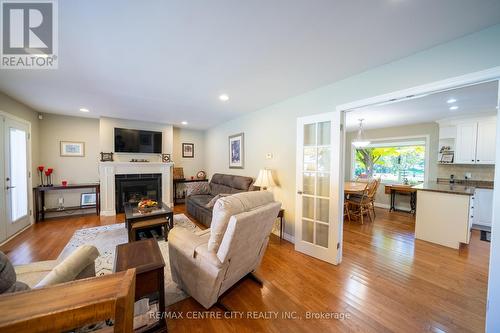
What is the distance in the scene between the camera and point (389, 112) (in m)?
3.85

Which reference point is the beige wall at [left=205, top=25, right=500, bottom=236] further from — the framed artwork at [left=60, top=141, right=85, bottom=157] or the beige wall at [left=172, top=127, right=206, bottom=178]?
the framed artwork at [left=60, top=141, right=85, bottom=157]

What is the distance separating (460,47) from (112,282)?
2895 mm

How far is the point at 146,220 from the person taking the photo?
120 inches

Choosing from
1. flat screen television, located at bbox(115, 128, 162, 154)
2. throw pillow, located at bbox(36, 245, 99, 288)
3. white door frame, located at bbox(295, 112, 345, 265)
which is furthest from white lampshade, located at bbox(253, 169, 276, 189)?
flat screen television, located at bbox(115, 128, 162, 154)

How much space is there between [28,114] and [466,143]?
945 cm

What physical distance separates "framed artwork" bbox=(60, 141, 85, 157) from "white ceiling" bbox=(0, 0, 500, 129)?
1867mm

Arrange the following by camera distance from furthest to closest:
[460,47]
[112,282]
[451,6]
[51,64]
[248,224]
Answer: [51,64]
[460,47]
[248,224]
[451,6]
[112,282]

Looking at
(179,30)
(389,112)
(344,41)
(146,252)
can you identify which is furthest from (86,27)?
(389,112)

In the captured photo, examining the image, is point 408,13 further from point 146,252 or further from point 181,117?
point 181,117

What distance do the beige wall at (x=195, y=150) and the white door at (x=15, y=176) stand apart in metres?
3.11

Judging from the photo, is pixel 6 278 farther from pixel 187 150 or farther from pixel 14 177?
Answer: pixel 187 150

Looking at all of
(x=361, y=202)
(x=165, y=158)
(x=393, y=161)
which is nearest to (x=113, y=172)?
(x=165, y=158)

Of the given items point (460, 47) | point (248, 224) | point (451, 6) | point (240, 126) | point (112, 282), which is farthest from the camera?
point (240, 126)

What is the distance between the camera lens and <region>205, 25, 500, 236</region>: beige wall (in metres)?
1.58
